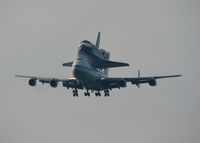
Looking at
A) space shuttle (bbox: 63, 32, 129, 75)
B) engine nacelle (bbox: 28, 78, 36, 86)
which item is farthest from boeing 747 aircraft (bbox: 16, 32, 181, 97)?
space shuttle (bbox: 63, 32, 129, 75)

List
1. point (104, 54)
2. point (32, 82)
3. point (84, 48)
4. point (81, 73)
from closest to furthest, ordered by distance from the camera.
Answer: point (81, 73), point (32, 82), point (84, 48), point (104, 54)

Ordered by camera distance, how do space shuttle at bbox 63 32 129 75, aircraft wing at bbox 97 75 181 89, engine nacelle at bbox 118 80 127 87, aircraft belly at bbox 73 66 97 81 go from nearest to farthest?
aircraft belly at bbox 73 66 97 81, engine nacelle at bbox 118 80 127 87, aircraft wing at bbox 97 75 181 89, space shuttle at bbox 63 32 129 75

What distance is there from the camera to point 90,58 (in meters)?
145

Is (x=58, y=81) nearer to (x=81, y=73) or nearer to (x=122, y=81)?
(x=81, y=73)

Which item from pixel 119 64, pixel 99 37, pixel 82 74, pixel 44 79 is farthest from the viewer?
pixel 99 37

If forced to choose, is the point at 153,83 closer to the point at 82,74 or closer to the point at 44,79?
the point at 82,74

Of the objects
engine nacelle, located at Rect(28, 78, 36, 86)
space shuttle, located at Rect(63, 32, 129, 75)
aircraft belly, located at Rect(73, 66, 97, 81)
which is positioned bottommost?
engine nacelle, located at Rect(28, 78, 36, 86)

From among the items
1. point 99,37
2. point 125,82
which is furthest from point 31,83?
point 99,37

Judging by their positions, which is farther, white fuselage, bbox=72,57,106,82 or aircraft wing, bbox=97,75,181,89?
aircraft wing, bbox=97,75,181,89

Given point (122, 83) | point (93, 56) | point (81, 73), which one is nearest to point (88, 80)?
point (81, 73)

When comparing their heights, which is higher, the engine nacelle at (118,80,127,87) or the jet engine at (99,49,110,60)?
the jet engine at (99,49,110,60)

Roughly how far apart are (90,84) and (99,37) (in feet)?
119

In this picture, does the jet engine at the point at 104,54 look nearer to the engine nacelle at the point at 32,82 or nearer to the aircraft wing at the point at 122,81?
the aircraft wing at the point at 122,81

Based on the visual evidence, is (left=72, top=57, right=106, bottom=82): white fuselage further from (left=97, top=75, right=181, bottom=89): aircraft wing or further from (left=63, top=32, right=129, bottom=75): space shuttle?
(left=63, top=32, right=129, bottom=75): space shuttle
